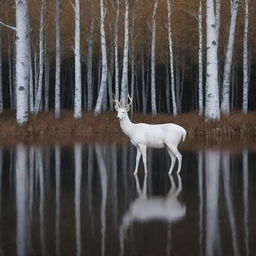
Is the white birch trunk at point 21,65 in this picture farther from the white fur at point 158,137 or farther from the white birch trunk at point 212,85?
the white fur at point 158,137

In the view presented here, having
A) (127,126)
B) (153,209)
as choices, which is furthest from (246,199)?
(127,126)

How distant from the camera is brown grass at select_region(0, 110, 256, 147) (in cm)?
2062

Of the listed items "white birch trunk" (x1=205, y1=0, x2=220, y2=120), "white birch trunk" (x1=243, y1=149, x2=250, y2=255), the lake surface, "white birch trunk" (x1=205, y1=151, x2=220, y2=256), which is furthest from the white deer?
"white birch trunk" (x1=205, y1=0, x2=220, y2=120)

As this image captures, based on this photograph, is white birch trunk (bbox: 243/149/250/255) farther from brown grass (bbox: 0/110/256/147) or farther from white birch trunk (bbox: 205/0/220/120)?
white birch trunk (bbox: 205/0/220/120)

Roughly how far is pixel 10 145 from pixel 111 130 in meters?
6.18

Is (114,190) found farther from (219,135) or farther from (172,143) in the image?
(219,135)

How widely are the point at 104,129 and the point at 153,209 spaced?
49.1ft

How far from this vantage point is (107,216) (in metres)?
7.79

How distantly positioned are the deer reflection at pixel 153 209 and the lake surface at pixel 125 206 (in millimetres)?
15

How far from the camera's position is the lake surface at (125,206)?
633 centimetres

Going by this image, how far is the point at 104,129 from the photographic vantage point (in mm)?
23094

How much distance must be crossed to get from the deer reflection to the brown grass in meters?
10.3

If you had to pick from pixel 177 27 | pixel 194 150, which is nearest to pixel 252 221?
pixel 194 150

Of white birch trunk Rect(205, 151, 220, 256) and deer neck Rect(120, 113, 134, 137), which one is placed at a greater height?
deer neck Rect(120, 113, 134, 137)
